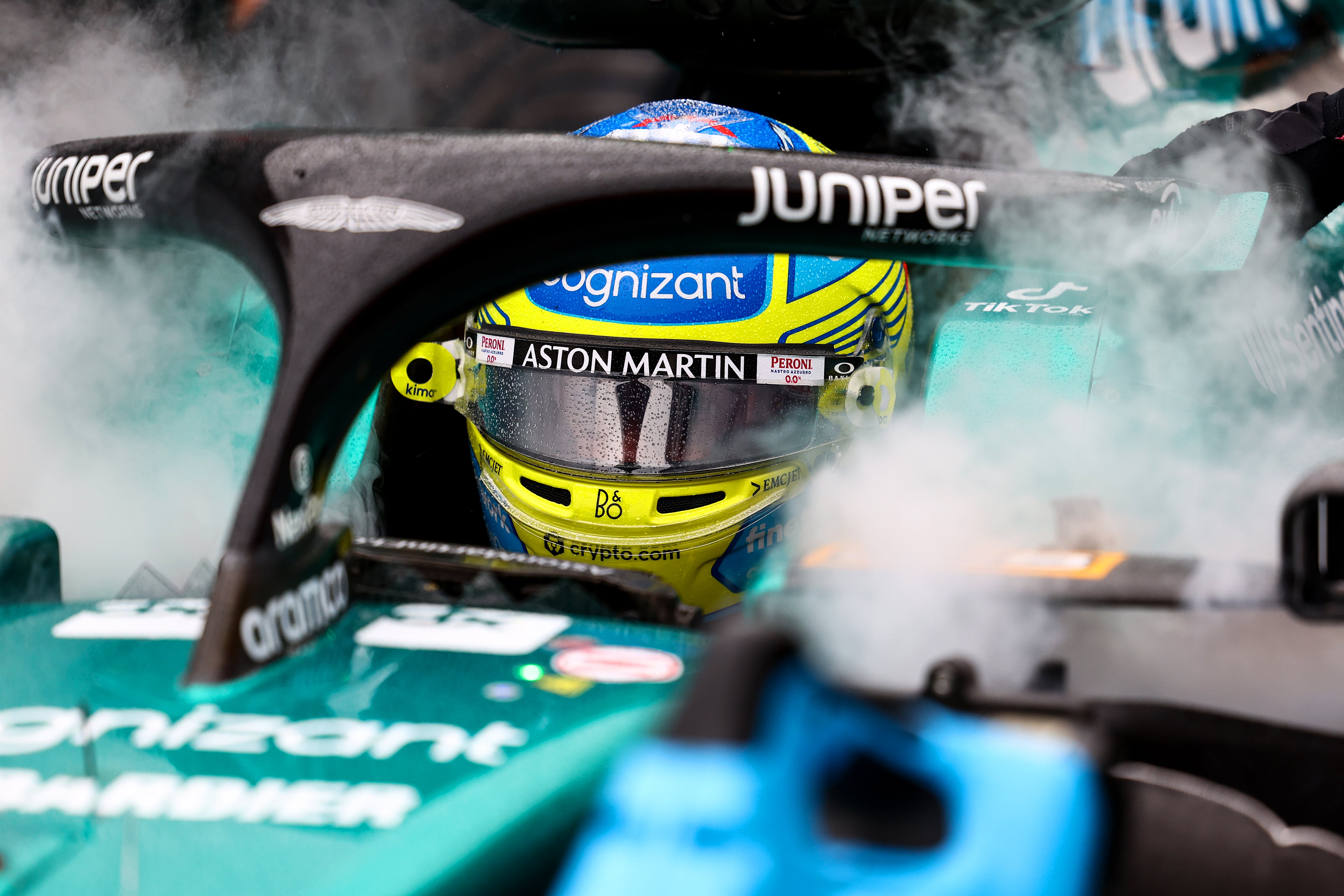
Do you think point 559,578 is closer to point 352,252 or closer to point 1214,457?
point 352,252

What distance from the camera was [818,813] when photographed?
0.38 meters

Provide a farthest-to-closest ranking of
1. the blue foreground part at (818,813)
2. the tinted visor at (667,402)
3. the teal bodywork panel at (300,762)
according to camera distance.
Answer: the tinted visor at (667,402) < the teal bodywork panel at (300,762) < the blue foreground part at (818,813)

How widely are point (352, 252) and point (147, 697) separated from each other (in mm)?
331

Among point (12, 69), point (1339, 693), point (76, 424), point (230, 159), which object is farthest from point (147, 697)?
point (12, 69)

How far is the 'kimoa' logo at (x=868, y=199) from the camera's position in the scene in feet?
2.54

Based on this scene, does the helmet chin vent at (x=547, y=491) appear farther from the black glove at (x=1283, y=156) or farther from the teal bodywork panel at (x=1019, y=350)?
the black glove at (x=1283, y=156)

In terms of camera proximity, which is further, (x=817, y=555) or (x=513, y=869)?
(x=817, y=555)

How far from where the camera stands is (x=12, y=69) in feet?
5.55

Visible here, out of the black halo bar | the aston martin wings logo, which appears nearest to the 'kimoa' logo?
the black halo bar

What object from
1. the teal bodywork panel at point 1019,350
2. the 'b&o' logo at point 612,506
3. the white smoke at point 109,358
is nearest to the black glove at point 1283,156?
the teal bodywork panel at point 1019,350

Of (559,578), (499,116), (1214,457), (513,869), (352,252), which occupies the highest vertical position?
(499,116)

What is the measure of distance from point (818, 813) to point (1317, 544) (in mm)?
312

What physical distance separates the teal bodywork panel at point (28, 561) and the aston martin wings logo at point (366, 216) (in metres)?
0.38

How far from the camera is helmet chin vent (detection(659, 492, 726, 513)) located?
1510 mm
